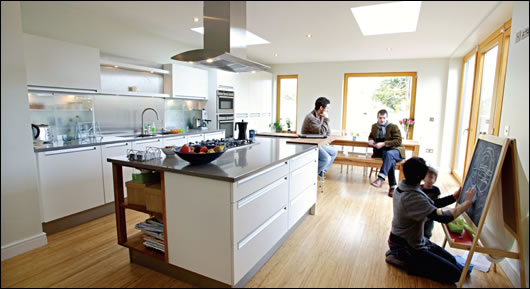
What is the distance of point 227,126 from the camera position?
5062mm

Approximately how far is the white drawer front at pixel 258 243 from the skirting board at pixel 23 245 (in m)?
1.09

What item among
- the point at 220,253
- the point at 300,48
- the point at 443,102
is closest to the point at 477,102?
the point at 443,102

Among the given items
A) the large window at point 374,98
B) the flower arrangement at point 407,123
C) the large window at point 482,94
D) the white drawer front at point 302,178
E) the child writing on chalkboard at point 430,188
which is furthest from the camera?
the large window at point 374,98

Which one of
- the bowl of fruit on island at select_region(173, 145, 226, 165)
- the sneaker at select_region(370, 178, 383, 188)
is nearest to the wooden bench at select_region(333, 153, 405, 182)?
the sneaker at select_region(370, 178, 383, 188)

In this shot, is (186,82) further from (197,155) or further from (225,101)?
(197,155)

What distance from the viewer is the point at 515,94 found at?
1.66 m

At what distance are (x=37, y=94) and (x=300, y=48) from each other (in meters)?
3.35

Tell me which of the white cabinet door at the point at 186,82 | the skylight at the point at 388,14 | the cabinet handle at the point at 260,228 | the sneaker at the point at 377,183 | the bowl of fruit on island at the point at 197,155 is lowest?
the sneaker at the point at 377,183

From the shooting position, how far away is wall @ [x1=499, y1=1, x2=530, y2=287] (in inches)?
60.7

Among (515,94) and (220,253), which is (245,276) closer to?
(220,253)

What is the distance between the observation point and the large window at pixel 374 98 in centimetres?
559

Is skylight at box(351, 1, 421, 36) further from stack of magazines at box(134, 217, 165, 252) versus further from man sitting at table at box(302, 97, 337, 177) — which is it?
stack of magazines at box(134, 217, 165, 252)

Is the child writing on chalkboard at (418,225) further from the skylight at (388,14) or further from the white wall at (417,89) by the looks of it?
the white wall at (417,89)

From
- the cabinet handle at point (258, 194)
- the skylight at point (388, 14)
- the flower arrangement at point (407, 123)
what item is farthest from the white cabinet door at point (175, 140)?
the flower arrangement at point (407, 123)
